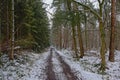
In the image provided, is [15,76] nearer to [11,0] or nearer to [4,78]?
[4,78]

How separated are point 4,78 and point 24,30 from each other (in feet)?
48.3

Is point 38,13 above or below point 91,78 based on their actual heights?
above

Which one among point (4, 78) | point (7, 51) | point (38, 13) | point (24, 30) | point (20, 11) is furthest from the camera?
point (38, 13)

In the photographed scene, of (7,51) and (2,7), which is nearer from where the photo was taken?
(2,7)

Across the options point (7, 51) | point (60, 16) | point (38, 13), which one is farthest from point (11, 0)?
point (38, 13)

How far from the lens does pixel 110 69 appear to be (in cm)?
1617

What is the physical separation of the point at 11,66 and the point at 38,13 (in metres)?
18.2

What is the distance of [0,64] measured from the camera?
598 inches

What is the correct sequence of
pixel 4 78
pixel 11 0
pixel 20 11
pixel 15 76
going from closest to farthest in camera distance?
pixel 4 78
pixel 15 76
pixel 11 0
pixel 20 11

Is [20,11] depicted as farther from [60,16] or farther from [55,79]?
[55,79]

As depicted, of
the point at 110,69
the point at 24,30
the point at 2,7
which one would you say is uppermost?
the point at 2,7

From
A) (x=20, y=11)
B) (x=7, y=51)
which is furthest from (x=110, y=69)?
(x=20, y=11)

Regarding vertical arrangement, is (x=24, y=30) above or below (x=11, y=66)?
above

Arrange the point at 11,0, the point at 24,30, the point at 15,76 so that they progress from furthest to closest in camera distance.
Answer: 1. the point at 24,30
2. the point at 11,0
3. the point at 15,76
